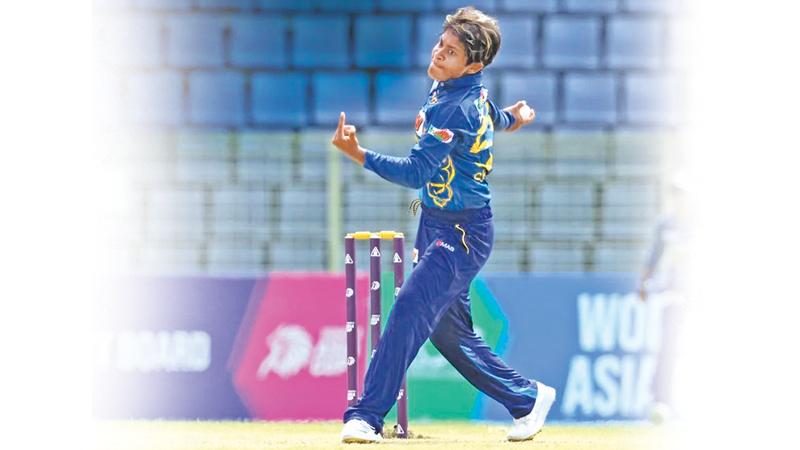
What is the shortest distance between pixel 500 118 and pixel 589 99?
625 cm

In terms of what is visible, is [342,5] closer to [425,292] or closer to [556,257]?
[556,257]

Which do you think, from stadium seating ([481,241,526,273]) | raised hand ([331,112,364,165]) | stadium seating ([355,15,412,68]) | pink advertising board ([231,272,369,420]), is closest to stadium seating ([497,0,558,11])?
stadium seating ([355,15,412,68])

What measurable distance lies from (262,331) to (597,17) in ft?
15.2

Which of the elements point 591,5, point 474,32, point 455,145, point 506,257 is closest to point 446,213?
point 455,145

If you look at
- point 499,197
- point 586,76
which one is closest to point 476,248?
point 499,197

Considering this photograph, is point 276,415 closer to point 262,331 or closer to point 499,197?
point 262,331

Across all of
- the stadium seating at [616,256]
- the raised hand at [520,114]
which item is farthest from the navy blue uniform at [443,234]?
the stadium seating at [616,256]

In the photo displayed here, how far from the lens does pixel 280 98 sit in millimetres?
12789

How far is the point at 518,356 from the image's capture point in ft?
33.5

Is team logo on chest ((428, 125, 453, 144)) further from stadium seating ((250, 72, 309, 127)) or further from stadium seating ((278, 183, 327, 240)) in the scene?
stadium seating ((250, 72, 309, 127))

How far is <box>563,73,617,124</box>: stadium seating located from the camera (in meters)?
12.9

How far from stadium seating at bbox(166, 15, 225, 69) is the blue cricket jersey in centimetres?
678

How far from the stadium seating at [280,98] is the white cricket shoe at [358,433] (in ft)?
21.8

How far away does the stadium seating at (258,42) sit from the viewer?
1290 centimetres
